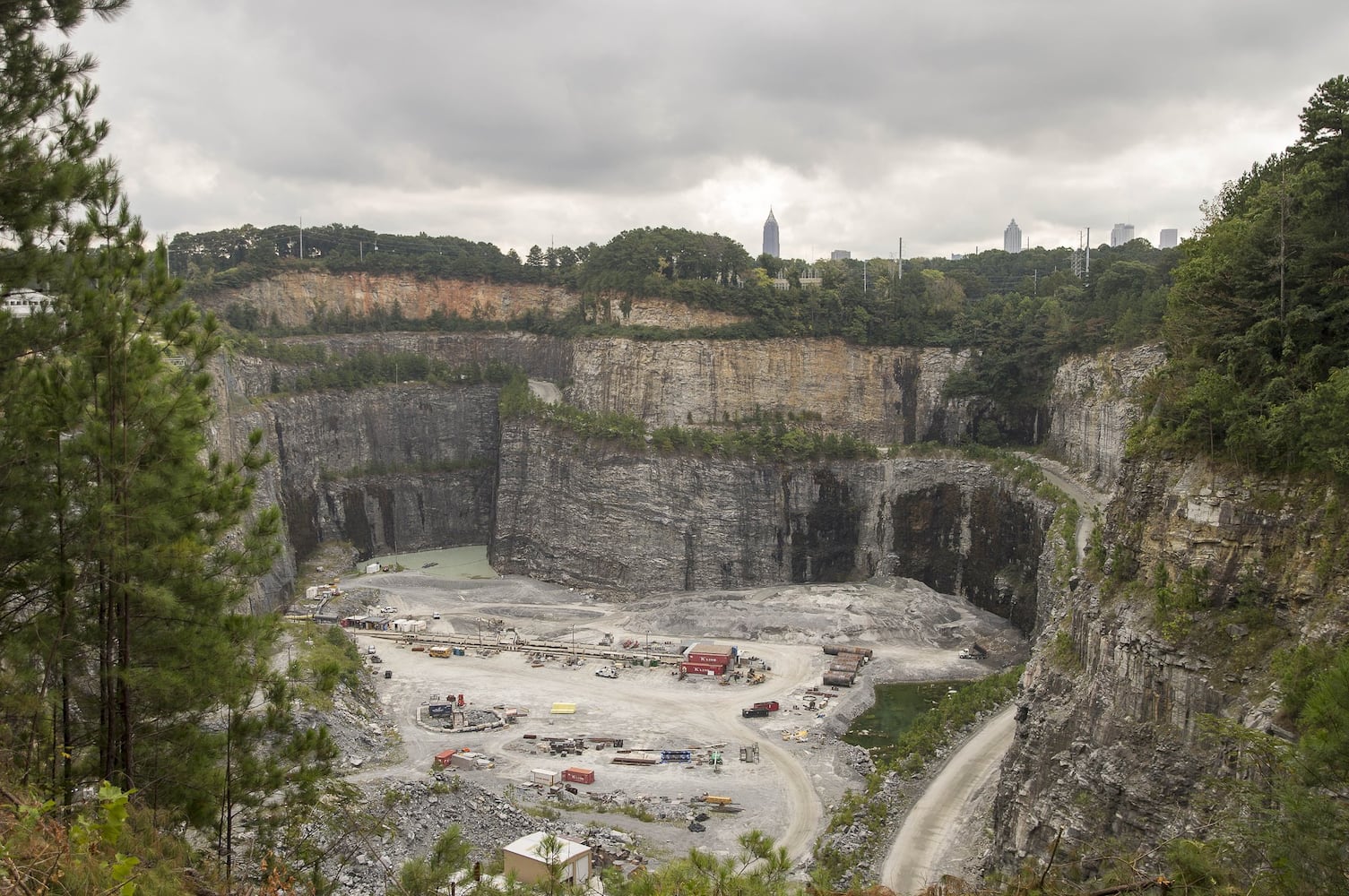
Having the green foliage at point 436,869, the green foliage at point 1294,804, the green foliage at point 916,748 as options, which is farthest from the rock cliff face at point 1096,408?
the green foliage at point 436,869

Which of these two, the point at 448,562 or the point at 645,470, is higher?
the point at 645,470

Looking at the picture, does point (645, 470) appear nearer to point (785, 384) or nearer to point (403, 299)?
point (785, 384)

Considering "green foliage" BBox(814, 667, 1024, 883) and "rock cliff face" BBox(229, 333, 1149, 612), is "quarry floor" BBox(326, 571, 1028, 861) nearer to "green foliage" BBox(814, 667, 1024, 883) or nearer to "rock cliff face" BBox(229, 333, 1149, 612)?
"green foliage" BBox(814, 667, 1024, 883)

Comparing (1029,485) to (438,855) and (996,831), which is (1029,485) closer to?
(996,831)

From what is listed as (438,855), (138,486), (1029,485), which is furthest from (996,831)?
(1029,485)

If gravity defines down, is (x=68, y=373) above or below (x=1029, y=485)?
above

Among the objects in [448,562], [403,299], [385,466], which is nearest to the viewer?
[448,562]

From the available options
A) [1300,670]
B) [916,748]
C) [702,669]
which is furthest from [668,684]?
[1300,670]

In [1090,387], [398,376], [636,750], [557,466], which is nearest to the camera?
[636,750]
